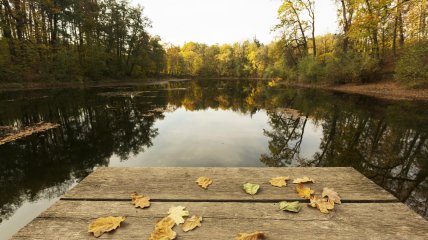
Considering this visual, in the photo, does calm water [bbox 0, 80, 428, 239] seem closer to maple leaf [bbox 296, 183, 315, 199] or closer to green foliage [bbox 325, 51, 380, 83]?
maple leaf [bbox 296, 183, 315, 199]

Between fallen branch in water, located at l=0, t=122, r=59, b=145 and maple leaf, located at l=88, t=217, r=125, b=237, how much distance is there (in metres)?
7.33

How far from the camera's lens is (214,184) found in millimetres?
2033

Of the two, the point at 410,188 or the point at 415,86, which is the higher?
the point at 415,86

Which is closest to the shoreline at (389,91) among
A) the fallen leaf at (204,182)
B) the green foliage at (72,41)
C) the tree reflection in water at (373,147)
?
the tree reflection in water at (373,147)

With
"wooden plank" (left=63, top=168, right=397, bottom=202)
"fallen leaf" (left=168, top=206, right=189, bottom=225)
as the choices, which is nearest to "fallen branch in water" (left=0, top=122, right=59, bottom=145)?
"wooden plank" (left=63, top=168, right=397, bottom=202)

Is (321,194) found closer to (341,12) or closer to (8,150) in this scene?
(8,150)

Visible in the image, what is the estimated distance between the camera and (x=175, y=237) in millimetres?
1330

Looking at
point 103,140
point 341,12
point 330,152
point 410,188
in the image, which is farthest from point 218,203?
point 341,12

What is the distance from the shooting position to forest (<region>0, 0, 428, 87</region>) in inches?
806

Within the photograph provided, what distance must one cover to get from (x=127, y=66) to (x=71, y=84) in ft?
48.0

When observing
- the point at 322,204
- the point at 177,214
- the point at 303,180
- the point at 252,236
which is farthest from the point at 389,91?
the point at 177,214

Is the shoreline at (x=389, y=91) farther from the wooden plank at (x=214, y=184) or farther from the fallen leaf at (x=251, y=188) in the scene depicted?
the fallen leaf at (x=251, y=188)

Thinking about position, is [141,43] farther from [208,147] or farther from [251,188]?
[251,188]

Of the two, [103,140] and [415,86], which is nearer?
[103,140]
